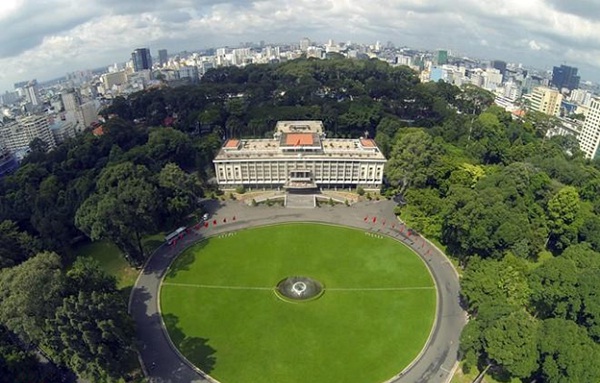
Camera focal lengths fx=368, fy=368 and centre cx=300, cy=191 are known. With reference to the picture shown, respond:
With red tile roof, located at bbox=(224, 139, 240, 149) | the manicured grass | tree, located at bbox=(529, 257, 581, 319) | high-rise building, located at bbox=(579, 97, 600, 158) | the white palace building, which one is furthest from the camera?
high-rise building, located at bbox=(579, 97, 600, 158)

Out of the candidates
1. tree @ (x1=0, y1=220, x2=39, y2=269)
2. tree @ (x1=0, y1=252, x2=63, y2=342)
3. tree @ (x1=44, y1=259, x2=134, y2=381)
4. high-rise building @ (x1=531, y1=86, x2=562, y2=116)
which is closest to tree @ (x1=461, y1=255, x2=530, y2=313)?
tree @ (x1=44, y1=259, x2=134, y2=381)

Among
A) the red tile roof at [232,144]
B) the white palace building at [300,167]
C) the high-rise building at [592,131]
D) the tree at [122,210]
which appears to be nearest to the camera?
the tree at [122,210]

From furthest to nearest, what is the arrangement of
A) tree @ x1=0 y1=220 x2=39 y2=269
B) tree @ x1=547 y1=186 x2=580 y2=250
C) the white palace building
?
1. the white palace building
2. tree @ x1=547 y1=186 x2=580 y2=250
3. tree @ x1=0 y1=220 x2=39 y2=269

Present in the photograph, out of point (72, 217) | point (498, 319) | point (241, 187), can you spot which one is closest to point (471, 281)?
point (498, 319)

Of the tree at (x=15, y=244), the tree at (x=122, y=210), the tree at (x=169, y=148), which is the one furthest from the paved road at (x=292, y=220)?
the tree at (x=169, y=148)

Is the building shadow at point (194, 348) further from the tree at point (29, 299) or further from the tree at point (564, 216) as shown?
the tree at point (564, 216)

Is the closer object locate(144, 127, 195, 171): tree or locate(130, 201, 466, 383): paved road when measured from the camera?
locate(130, 201, 466, 383): paved road

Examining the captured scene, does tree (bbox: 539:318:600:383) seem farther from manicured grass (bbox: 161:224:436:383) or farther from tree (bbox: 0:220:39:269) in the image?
tree (bbox: 0:220:39:269)
